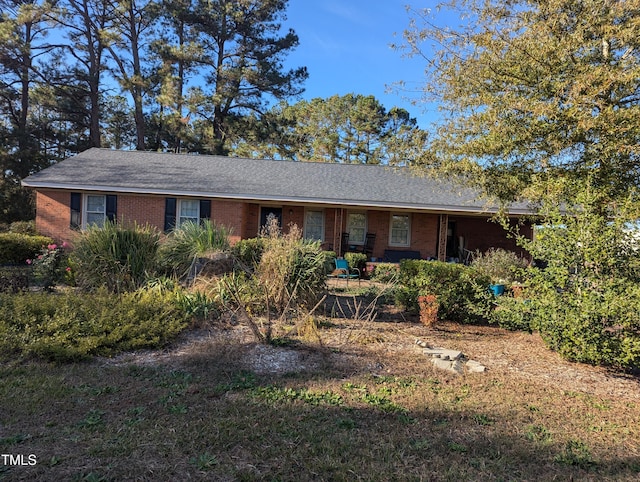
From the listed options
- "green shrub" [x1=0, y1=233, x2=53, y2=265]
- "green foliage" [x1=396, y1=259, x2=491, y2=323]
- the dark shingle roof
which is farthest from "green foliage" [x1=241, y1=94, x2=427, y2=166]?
"green foliage" [x1=396, y1=259, x2=491, y2=323]

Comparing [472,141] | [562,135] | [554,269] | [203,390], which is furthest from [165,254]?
[562,135]

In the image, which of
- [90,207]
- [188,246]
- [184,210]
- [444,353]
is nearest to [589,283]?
[444,353]

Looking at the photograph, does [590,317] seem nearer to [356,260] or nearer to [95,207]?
[356,260]

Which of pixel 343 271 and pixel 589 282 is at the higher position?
pixel 589 282

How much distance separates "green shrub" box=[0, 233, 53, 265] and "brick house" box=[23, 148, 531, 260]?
1.86 meters

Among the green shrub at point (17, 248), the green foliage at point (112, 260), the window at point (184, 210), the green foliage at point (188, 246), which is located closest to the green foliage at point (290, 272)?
the green foliage at point (188, 246)

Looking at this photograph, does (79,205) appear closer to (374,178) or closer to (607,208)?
(374,178)

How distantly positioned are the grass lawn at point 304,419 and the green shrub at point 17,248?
A: 1051 cm

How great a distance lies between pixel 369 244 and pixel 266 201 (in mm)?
4672

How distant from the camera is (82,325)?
18.2 ft

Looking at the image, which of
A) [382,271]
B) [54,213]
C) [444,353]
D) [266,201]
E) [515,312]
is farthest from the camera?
[266,201]

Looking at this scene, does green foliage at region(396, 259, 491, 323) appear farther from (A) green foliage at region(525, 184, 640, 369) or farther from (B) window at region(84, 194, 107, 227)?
(B) window at region(84, 194, 107, 227)

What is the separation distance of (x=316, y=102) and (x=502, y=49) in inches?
1140

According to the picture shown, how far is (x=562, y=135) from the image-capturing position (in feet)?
20.9
